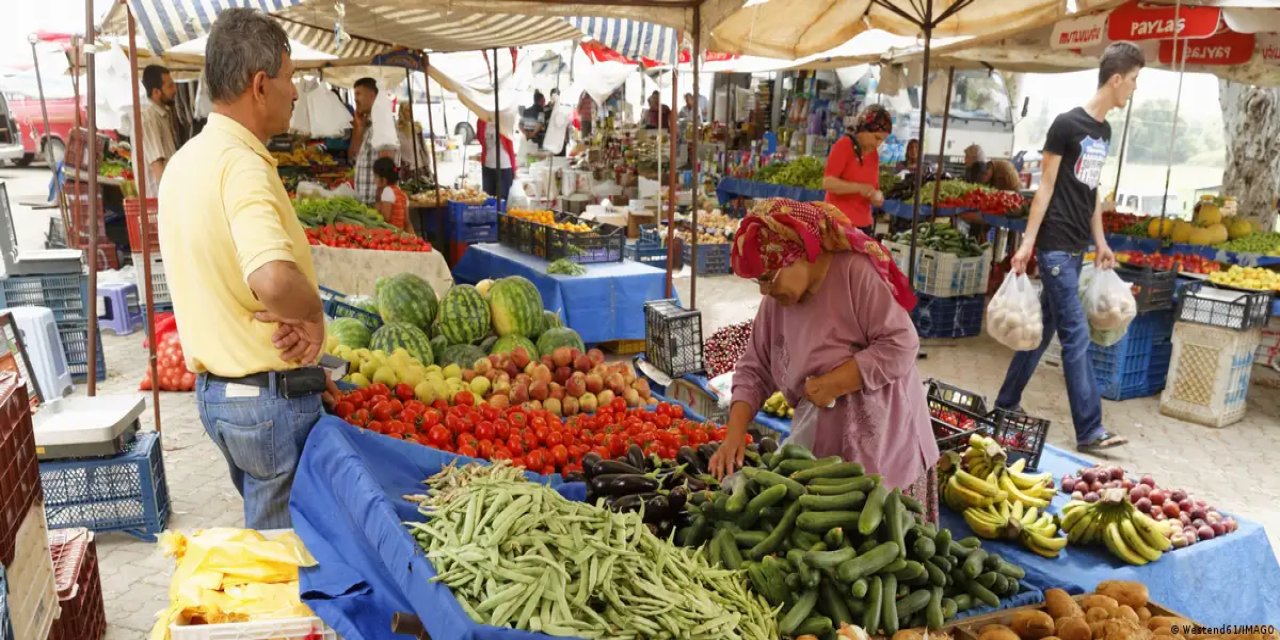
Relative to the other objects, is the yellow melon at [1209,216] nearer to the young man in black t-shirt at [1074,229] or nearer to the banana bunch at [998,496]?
the young man in black t-shirt at [1074,229]

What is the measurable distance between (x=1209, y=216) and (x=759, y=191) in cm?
655

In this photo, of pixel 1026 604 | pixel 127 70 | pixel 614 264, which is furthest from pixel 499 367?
pixel 127 70

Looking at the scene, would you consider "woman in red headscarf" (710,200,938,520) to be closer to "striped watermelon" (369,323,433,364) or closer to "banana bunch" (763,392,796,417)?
"banana bunch" (763,392,796,417)

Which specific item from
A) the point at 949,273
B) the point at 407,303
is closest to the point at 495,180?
the point at 949,273

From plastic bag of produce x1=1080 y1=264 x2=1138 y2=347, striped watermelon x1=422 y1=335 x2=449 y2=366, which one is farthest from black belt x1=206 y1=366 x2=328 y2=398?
plastic bag of produce x1=1080 y1=264 x2=1138 y2=347

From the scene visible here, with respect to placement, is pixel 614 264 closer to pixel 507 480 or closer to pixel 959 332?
pixel 959 332

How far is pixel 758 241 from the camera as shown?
2771 mm

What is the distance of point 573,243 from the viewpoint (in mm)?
7895

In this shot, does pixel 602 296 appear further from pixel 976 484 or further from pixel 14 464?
pixel 14 464

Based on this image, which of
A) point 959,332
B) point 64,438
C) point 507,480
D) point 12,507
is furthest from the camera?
point 959,332

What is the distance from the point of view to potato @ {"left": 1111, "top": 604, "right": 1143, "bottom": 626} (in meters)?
2.28

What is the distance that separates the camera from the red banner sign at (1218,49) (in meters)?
7.90

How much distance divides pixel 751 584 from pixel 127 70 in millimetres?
8147

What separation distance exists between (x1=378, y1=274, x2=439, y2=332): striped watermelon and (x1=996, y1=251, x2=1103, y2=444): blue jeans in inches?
160
